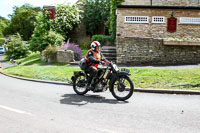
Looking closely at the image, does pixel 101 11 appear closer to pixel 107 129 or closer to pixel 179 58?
pixel 179 58

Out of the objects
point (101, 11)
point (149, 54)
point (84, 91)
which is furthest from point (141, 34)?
point (84, 91)

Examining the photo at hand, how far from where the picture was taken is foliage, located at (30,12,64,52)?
20.6 meters

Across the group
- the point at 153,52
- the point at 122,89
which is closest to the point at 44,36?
the point at 153,52

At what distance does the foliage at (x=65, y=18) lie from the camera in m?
25.0

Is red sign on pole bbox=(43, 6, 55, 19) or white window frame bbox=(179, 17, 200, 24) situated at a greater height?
red sign on pole bbox=(43, 6, 55, 19)

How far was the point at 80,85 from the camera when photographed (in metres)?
7.46

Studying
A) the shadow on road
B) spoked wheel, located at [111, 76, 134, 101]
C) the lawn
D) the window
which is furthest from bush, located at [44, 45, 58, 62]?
spoked wheel, located at [111, 76, 134, 101]

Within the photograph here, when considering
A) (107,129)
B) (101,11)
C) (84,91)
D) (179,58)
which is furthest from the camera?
(101,11)

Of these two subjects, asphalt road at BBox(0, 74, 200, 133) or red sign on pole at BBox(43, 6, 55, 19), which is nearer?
asphalt road at BBox(0, 74, 200, 133)

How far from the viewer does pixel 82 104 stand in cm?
615

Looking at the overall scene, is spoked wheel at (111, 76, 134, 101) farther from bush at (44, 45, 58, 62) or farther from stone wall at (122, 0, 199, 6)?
stone wall at (122, 0, 199, 6)

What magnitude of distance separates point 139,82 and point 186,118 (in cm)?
438

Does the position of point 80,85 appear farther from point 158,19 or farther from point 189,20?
point 189,20

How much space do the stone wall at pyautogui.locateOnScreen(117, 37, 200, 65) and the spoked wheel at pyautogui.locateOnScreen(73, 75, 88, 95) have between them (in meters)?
7.57
